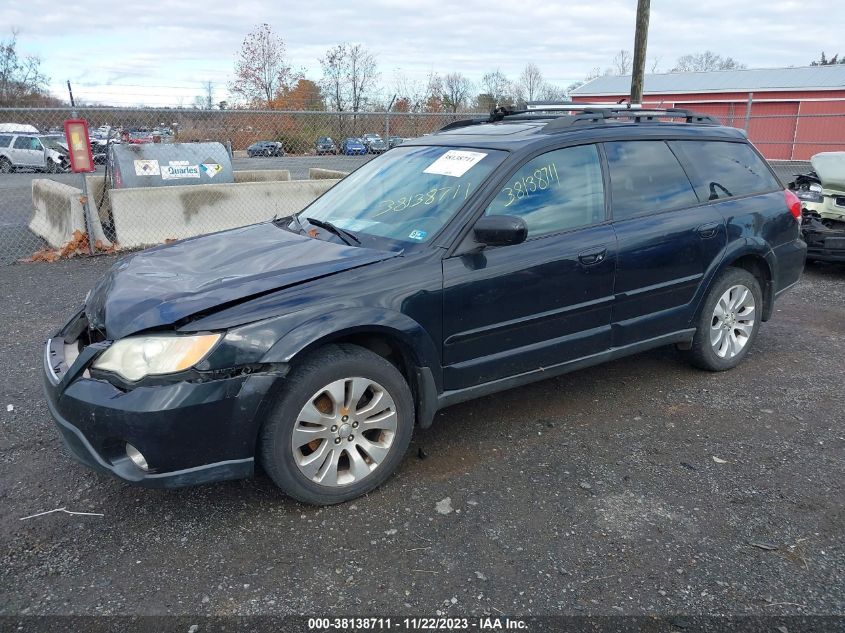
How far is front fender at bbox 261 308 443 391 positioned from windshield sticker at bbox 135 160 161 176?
26.2 ft

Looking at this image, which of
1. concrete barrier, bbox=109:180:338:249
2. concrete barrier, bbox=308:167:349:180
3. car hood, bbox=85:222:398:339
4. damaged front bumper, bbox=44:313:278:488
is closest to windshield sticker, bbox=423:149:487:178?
car hood, bbox=85:222:398:339

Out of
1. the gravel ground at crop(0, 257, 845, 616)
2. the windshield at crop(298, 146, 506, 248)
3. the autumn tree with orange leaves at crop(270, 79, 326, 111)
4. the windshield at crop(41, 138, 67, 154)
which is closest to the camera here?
the gravel ground at crop(0, 257, 845, 616)

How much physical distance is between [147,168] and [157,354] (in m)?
8.01

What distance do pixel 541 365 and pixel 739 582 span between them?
1463 mm

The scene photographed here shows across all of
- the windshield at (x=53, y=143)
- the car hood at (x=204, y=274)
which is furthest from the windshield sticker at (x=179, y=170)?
the windshield at (x=53, y=143)

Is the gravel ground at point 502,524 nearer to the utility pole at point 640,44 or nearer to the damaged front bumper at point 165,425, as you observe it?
the damaged front bumper at point 165,425

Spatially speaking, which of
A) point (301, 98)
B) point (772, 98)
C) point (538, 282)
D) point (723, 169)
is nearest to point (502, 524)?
point (538, 282)

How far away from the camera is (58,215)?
929cm

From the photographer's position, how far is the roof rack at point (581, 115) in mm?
4008

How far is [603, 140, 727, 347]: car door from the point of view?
3900 mm

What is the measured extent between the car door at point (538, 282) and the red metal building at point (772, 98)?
23.9 m

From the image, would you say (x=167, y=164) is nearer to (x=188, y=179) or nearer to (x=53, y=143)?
(x=188, y=179)

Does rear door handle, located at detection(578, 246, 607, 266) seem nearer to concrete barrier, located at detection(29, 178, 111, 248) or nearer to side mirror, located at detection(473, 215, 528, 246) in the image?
side mirror, located at detection(473, 215, 528, 246)

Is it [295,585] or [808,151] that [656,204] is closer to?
[295,585]
